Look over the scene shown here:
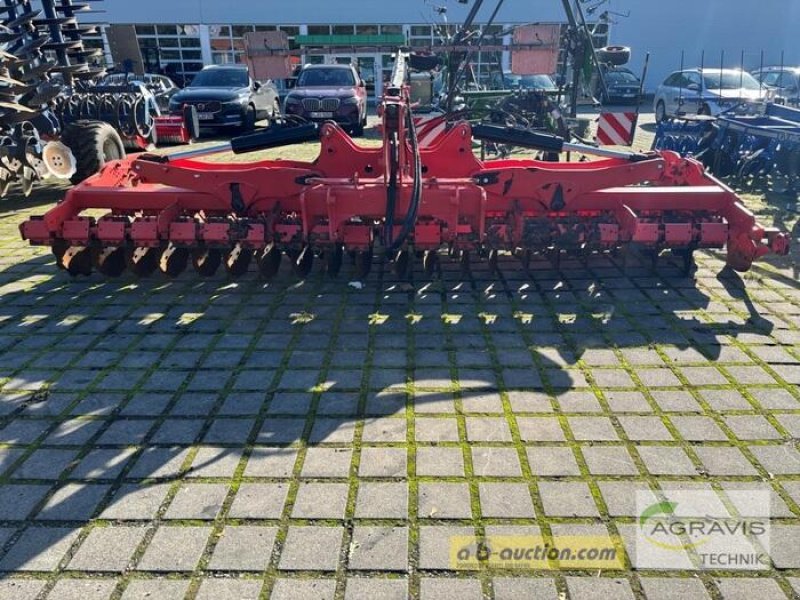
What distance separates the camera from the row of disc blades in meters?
8.09

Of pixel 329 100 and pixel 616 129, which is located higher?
pixel 329 100

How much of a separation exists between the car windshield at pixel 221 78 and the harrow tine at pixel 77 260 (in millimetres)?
11475

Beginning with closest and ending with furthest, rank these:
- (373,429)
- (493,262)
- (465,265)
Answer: (373,429) < (493,262) < (465,265)

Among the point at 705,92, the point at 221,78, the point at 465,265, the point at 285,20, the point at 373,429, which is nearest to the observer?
the point at 373,429

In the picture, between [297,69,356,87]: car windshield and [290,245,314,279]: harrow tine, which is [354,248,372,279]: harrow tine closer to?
[290,245,314,279]: harrow tine

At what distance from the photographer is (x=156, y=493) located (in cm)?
297

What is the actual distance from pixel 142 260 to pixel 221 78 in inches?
475

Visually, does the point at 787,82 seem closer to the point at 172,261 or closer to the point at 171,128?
the point at 171,128

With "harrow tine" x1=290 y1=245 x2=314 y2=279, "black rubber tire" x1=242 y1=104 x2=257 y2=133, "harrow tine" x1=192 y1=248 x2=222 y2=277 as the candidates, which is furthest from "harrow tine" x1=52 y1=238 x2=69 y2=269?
"black rubber tire" x1=242 y1=104 x2=257 y2=133

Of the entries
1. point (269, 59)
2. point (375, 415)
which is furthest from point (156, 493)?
point (269, 59)

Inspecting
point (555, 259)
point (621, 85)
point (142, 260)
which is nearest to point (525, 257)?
point (555, 259)

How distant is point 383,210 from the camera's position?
5.10 metres

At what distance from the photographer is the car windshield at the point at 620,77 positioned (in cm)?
2139

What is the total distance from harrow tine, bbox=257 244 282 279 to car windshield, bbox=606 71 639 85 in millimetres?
19508
